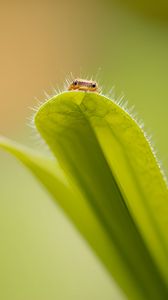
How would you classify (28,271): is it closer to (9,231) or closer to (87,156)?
(9,231)

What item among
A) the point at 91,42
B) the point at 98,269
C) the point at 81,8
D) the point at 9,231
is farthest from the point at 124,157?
the point at 81,8

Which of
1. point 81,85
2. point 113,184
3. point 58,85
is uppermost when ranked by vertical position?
point 58,85

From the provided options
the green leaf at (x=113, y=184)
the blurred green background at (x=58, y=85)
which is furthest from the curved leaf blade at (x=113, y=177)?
the blurred green background at (x=58, y=85)

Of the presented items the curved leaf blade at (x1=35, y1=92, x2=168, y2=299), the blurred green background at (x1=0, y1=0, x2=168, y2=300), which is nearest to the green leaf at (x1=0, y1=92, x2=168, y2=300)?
the curved leaf blade at (x1=35, y1=92, x2=168, y2=299)

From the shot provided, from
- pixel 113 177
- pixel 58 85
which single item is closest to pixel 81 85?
pixel 113 177

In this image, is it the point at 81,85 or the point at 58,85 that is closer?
the point at 81,85

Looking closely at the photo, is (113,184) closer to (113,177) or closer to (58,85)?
(113,177)

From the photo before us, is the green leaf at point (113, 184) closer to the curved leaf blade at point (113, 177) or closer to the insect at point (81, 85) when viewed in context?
the curved leaf blade at point (113, 177)

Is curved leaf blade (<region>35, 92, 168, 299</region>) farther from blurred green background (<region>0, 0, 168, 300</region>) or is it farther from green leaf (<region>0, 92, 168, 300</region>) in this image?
blurred green background (<region>0, 0, 168, 300</region>)
